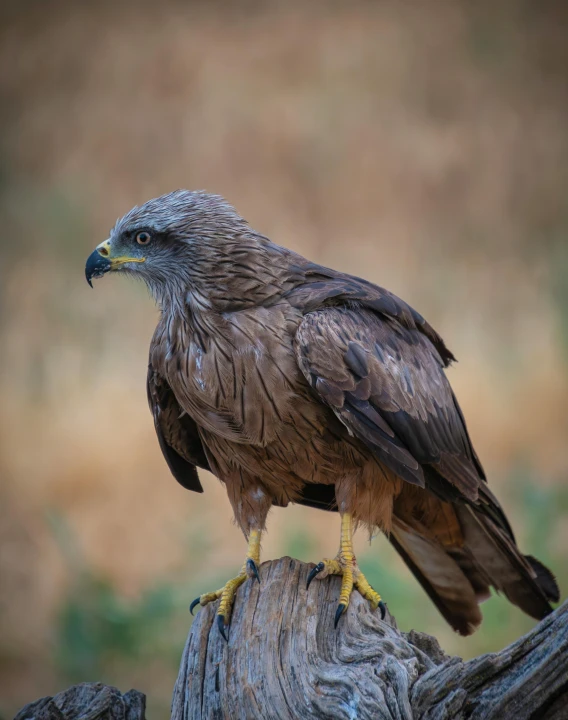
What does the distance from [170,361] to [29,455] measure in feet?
10.8

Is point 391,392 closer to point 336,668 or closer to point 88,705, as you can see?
point 336,668

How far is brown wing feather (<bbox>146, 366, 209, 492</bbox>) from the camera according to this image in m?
3.98

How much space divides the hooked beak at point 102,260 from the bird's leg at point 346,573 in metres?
1.55

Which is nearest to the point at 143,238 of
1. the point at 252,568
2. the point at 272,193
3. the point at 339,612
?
the point at 252,568

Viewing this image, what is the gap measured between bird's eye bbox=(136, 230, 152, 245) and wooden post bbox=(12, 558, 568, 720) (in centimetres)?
154

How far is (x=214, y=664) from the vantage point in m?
3.32

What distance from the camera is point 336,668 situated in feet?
10.3

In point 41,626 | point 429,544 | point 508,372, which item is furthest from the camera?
point 508,372

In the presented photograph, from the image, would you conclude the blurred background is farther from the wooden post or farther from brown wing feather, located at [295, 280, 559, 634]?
the wooden post

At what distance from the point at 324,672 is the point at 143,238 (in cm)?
201

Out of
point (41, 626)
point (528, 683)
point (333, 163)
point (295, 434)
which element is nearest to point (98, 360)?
point (41, 626)

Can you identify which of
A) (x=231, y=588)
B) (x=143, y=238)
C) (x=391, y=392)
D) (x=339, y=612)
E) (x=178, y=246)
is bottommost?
(x=339, y=612)

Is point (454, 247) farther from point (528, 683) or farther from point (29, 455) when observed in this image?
point (528, 683)

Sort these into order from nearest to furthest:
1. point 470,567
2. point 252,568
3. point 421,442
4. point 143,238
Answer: point 252,568, point 421,442, point 143,238, point 470,567
